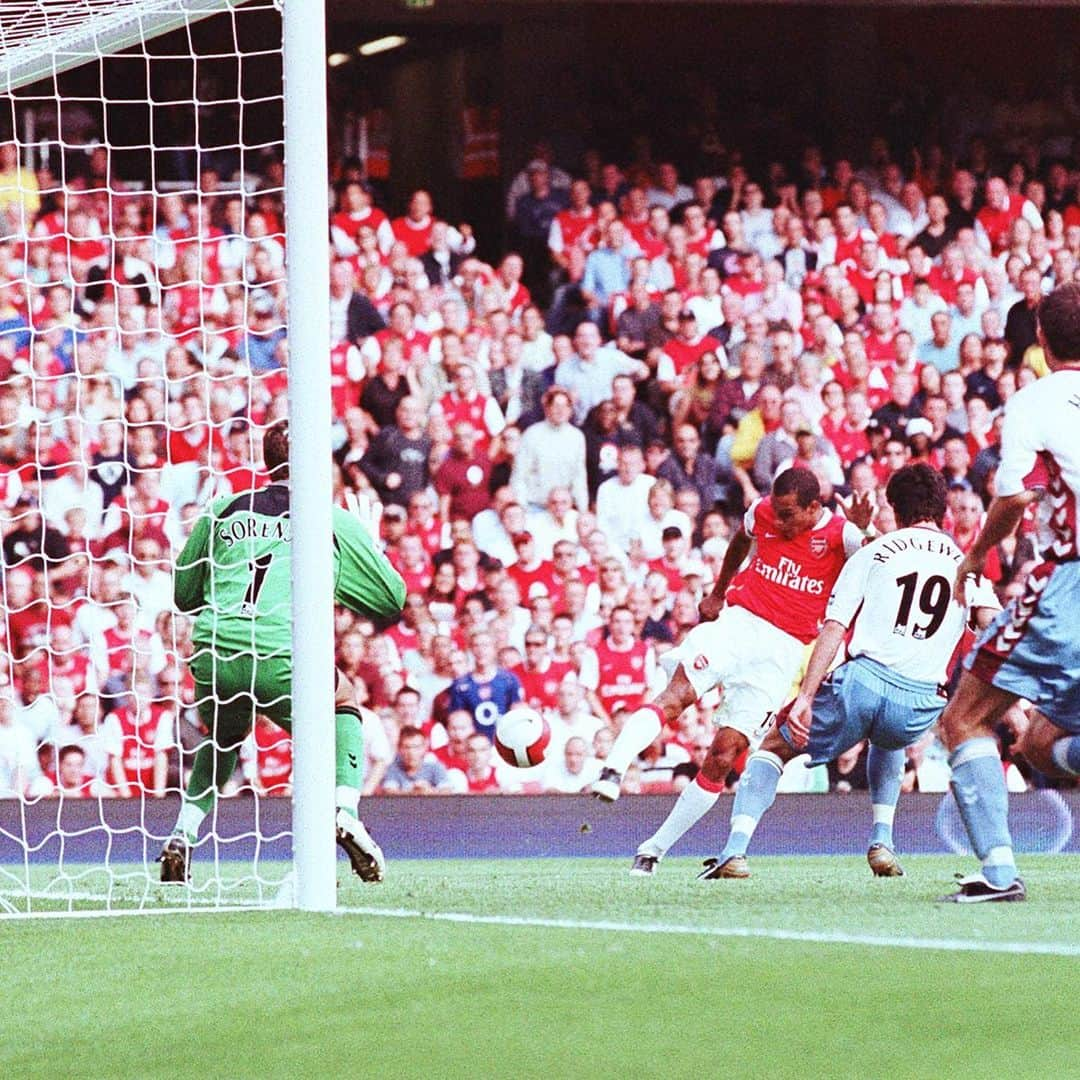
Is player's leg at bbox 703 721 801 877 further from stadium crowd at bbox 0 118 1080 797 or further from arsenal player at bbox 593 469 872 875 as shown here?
stadium crowd at bbox 0 118 1080 797

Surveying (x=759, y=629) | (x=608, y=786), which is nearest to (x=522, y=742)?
(x=608, y=786)

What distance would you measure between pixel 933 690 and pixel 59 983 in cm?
392

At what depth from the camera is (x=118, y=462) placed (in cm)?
996

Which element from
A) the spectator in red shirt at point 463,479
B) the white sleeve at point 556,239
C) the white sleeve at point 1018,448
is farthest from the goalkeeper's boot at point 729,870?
the white sleeve at point 556,239

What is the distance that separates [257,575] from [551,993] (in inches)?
125

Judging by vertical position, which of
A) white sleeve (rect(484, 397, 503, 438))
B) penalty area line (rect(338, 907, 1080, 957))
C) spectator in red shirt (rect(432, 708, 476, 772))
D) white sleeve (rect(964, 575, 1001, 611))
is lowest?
spectator in red shirt (rect(432, 708, 476, 772))

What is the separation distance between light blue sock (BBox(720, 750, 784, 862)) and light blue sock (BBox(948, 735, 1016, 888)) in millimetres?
1886

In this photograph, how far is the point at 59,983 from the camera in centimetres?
472

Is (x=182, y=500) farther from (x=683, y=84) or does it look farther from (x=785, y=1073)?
(x=785, y=1073)

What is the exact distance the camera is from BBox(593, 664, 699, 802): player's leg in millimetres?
8352

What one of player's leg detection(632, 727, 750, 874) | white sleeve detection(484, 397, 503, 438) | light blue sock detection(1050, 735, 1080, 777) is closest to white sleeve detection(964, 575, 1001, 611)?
player's leg detection(632, 727, 750, 874)

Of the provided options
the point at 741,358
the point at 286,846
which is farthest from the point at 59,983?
the point at 741,358

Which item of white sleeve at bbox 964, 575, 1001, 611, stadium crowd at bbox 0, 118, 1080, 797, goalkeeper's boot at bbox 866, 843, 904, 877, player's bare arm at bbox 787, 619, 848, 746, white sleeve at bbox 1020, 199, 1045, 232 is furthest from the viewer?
white sleeve at bbox 1020, 199, 1045, 232

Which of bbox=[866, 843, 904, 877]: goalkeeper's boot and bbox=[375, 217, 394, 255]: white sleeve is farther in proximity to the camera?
bbox=[375, 217, 394, 255]: white sleeve
